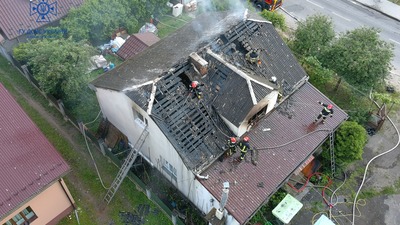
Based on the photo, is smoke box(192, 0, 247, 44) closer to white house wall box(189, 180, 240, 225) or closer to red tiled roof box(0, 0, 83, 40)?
white house wall box(189, 180, 240, 225)

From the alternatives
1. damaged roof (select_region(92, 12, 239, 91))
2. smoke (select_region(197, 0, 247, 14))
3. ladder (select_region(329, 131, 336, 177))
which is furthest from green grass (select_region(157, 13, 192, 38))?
ladder (select_region(329, 131, 336, 177))

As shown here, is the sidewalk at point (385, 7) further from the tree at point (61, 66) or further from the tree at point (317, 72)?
the tree at point (61, 66)

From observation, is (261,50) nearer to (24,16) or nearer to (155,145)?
(155,145)

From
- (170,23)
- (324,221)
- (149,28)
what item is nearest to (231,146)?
(324,221)

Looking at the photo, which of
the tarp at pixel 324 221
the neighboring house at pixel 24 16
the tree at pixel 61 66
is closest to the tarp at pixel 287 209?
the tarp at pixel 324 221

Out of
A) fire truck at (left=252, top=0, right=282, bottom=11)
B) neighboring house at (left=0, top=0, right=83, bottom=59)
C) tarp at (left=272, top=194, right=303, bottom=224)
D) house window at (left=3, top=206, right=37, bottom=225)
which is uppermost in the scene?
neighboring house at (left=0, top=0, right=83, bottom=59)
